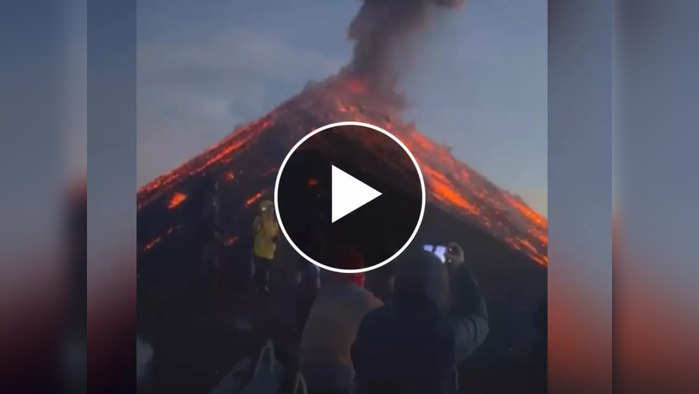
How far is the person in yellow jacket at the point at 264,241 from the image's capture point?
10.7 ft

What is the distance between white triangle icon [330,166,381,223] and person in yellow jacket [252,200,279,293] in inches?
12.2

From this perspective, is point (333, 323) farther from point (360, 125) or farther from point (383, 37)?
point (383, 37)

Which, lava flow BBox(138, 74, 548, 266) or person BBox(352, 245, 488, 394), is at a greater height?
lava flow BBox(138, 74, 548, 266)

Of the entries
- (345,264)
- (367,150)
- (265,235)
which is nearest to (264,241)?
(265,235)

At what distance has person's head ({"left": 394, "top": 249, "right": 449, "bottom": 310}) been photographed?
128 inches

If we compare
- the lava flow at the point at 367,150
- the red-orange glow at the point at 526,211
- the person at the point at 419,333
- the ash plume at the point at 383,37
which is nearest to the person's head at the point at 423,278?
the person at the point at 419,333

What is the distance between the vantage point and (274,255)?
3258 millimetres

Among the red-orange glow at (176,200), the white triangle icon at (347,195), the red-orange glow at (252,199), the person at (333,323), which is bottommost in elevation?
the person at (333,323)
